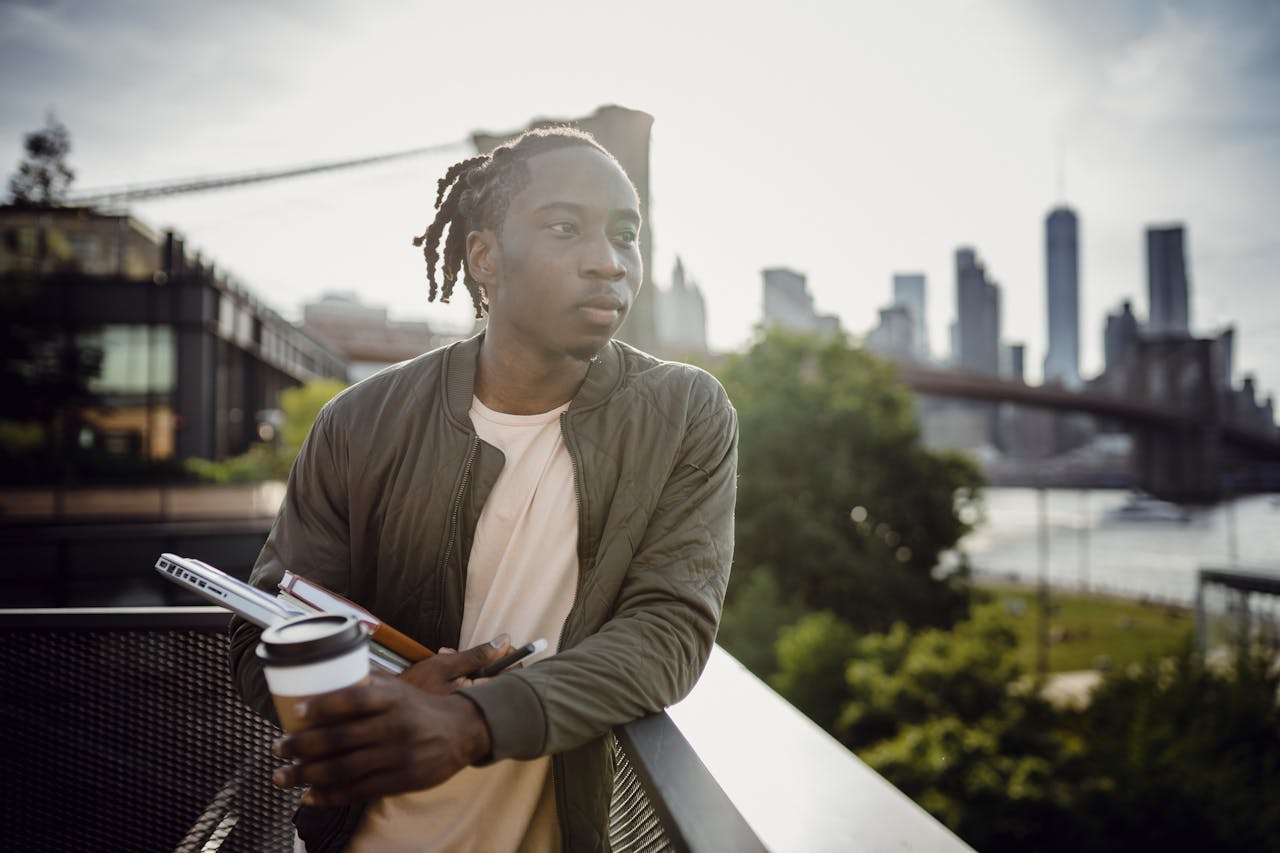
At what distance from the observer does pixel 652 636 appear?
136 centimetres

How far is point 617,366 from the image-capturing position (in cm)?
174

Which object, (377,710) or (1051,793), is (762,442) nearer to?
(1051,793)

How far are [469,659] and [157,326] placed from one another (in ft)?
86.7

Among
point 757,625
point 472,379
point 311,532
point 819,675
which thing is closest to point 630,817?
point 311,532

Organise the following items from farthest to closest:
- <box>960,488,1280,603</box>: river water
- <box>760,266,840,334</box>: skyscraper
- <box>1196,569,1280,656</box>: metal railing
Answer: <box>960,488,1280,603</box>: river water → <box>760,266,840,334</box>: skyscraper → <box>1196,569,1280,656</box>: metal railing

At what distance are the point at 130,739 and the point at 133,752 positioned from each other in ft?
0.10

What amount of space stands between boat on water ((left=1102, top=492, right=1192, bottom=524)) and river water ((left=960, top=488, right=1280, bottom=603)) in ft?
0.36

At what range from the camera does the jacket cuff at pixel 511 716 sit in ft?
3.69

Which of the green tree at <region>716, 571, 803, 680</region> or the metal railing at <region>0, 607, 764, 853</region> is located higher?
the metal railing at <region>0, 607, 764, 853</region>

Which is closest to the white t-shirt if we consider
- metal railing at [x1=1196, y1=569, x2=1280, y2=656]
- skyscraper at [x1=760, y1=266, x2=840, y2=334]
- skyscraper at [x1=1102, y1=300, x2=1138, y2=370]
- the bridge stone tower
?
metal railing at [x1=1196, y1=569, x2=1280, y2=656]

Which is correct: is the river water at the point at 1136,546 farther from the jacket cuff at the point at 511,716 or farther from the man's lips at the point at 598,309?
the jacket cuff at the point at 511,716

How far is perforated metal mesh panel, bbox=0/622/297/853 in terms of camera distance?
1.84m

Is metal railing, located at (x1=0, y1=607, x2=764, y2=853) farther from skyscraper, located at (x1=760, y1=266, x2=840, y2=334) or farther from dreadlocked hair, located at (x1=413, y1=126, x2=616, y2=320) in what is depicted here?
skyscraper, located at (x1=760, y1=266, x2=840, y2=334)

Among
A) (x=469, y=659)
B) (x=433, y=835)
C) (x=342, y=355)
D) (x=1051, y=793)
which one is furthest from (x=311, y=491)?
(x=342, y=355)
